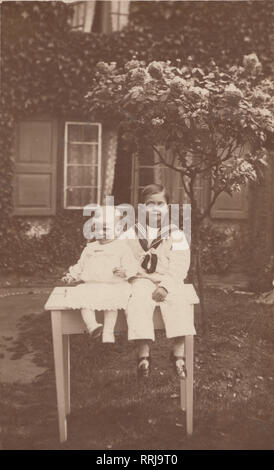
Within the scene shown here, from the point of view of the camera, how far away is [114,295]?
4004mm

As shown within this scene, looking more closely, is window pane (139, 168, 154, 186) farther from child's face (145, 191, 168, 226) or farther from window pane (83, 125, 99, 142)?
child's face (145, 191, 168, 226)

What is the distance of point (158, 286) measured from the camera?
402cm

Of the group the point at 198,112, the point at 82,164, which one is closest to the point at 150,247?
the point at 198,112

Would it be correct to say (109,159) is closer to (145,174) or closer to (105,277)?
(145,174)

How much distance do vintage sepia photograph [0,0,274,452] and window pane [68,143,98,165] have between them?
2 cm

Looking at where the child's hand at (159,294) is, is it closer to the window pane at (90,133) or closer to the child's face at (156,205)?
the child's face at (156,205)

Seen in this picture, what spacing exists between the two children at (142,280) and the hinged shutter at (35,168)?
5909 millimetres

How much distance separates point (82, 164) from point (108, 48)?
189 centimetres

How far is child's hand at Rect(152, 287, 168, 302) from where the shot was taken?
157 inches

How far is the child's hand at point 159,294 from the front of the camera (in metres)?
4.00

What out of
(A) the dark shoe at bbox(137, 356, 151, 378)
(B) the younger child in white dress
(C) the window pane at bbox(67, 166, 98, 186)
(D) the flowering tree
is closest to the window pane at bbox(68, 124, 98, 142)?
(C) the window pane at bbox(67, 166, 98, 186)

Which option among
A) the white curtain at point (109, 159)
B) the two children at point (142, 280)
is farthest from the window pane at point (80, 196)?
the two children at point (142, 280)
